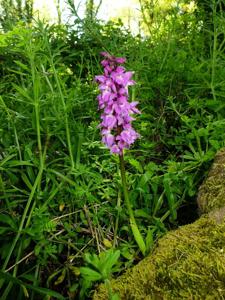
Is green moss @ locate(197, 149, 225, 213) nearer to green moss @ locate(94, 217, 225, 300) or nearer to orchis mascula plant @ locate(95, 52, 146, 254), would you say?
green moss @ locate(94, 217, 225, 300)

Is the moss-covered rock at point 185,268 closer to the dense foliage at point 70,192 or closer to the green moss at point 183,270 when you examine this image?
the green moss at point 183,270

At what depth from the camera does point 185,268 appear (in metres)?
1.36

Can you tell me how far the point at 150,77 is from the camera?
3381 mm

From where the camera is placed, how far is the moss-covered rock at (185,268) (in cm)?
128

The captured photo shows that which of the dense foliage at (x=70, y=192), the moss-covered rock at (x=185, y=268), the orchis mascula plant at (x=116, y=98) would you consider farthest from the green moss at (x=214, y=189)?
the orchis mascula plant at (x=116, y=98)

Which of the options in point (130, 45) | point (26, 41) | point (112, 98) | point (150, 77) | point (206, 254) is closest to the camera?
point (206, 254)

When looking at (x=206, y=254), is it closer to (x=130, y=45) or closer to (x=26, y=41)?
(x=26, y=41)

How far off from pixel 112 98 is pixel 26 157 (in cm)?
81

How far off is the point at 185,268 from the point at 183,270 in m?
0.01

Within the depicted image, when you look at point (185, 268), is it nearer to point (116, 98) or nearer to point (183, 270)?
point (183, 270)

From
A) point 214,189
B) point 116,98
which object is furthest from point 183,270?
point 116,98

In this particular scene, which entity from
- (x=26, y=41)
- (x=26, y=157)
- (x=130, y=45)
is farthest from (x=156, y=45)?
(x=26, y=157)

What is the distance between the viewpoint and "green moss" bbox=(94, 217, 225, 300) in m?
1.28

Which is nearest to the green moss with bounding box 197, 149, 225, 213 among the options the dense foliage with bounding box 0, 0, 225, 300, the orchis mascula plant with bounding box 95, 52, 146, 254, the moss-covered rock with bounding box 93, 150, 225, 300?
the moss-covered rock with bounding box 93, 150, 225, 300
